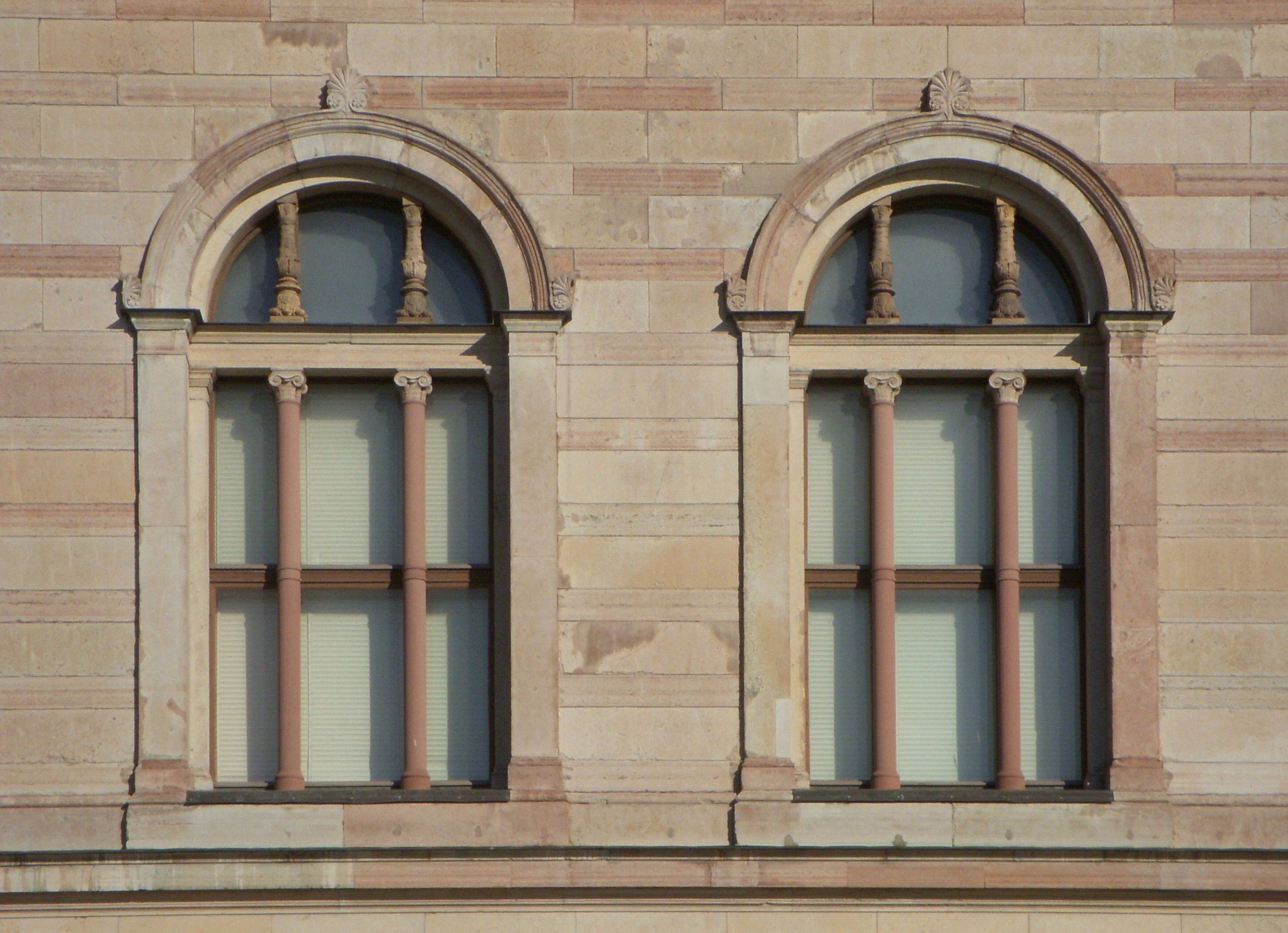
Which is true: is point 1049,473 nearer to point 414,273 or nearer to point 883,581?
point 883,581

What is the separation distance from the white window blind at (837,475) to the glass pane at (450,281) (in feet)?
9.10

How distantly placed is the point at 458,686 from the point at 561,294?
317 centimetres

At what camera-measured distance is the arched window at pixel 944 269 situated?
16.5m

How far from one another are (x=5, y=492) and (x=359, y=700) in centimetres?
313

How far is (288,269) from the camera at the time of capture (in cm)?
1642

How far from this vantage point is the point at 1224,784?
15.7 metres

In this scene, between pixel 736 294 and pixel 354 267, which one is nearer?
pixel 736 294

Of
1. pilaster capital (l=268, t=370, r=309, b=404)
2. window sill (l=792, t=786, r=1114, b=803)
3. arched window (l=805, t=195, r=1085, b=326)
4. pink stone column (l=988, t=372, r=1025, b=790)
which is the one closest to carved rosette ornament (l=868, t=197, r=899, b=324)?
arched window (l=805, t=195, r=1085, b=326)

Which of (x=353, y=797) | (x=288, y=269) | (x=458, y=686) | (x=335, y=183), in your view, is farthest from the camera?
(x=335, y=183)

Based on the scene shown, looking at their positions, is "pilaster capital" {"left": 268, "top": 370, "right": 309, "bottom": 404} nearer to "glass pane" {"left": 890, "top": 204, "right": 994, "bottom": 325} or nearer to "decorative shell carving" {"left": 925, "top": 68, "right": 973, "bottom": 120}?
"glass pane" {"left": 890, "top": 204, "right": 994, "bottom": 325}

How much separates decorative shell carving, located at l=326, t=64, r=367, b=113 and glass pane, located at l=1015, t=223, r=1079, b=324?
535 centimetres

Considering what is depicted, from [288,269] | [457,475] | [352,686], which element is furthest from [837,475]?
[288,269]

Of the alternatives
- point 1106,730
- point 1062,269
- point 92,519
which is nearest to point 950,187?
point 1062,269

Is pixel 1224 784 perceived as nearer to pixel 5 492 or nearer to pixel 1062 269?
pixel 1062 269
